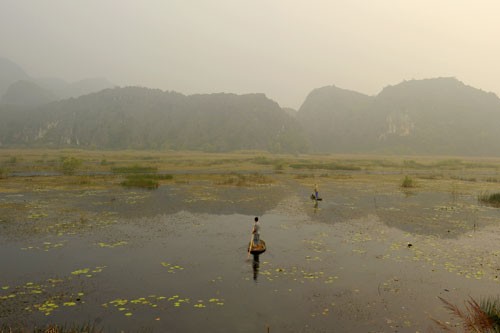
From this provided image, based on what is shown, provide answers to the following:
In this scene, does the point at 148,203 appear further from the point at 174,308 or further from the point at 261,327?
the point at 261,327

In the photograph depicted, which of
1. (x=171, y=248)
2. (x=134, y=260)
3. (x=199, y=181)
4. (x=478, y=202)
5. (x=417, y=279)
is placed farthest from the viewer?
(x=199, y=181)

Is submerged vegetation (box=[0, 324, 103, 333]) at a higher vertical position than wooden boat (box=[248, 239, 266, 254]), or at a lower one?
lower

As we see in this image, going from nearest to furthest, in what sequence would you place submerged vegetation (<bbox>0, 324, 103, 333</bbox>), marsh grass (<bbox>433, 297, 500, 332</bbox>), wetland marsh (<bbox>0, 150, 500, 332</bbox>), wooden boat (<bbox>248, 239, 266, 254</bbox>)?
marsh grass (<bbox>433, 297, 500, 332</bbox>) < submerged vegetation (<bbox>0, 324, 103, 333</bbox>) < wetland marsh (<bbox>0, 150, 500, 332</bbox>) < wooden boat (<bbox>248, 239, 266, 254</bbox>)

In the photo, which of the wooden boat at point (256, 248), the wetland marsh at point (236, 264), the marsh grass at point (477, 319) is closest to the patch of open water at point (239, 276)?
the wetland marsh at point (236, 264)

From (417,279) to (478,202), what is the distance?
2839 centimetres

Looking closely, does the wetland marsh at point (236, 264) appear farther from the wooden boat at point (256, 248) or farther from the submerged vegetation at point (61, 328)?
the wooden boat at point (256, 248)

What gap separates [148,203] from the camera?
1320 inches

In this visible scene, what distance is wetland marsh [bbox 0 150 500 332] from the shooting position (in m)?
12.1

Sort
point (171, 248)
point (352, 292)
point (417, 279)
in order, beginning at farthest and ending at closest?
point (171, 248) < point (417, 279) < point (352, 292)

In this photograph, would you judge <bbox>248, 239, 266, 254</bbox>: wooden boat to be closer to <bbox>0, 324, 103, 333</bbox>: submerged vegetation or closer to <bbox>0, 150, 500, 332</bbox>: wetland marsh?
<bbox>0, 150, 500, 332</bbox>: wetland marsh

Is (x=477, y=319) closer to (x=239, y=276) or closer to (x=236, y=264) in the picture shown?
(x=239, y=276)

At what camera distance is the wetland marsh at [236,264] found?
39.7ft

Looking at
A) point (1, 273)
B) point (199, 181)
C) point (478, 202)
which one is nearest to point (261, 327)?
point (1, 273)

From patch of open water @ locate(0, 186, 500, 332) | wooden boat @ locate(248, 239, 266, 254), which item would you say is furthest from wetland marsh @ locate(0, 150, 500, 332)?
wooden boat @ locate(248, 239, 266, 254)
